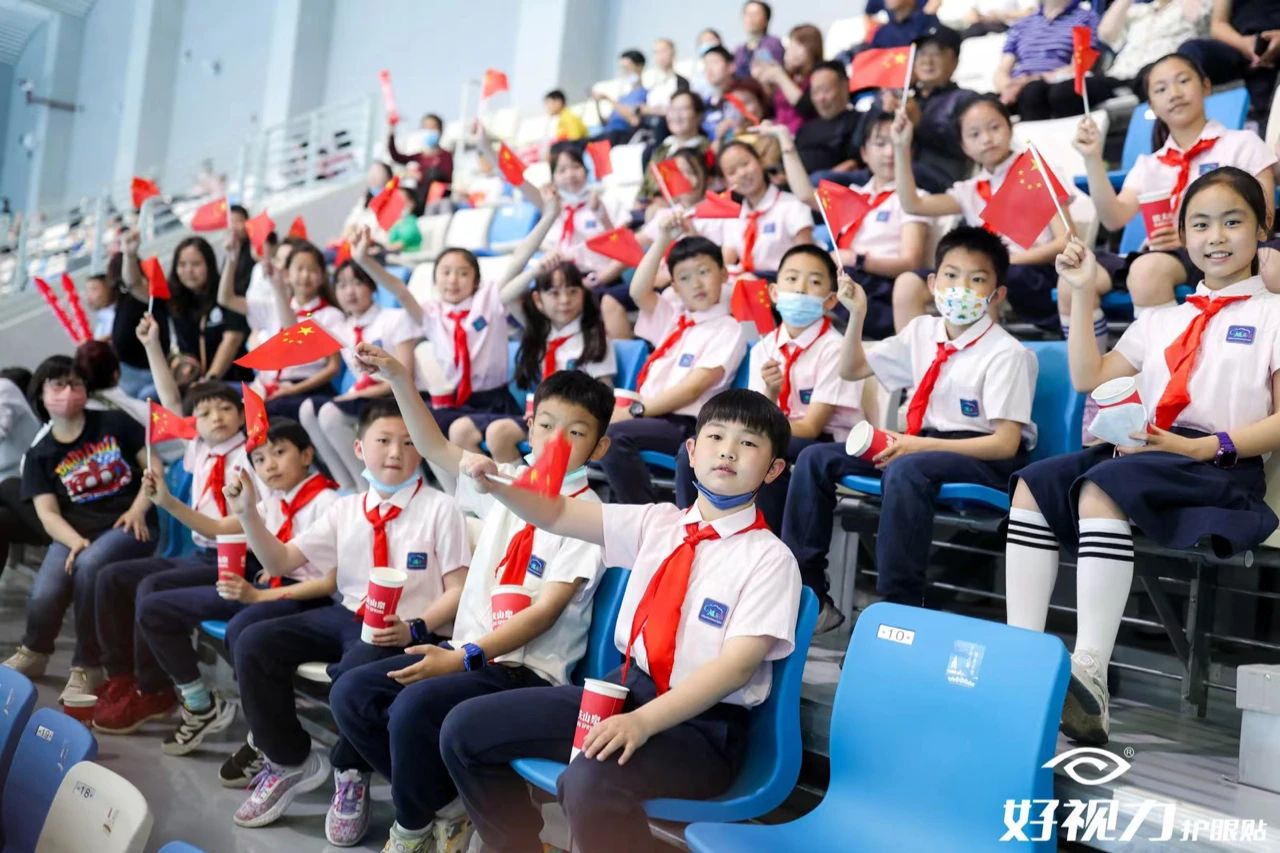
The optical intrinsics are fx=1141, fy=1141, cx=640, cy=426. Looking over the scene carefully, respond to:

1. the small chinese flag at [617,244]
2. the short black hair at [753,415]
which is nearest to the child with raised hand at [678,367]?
the small chinese flag at [617,244]

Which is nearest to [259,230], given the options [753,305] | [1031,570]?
[753,305]

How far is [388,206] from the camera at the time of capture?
215 inches

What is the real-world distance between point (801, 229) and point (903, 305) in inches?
36.3

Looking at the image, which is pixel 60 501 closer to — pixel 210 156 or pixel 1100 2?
pixel 1100 2

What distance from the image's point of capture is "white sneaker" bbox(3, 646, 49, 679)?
4.14m

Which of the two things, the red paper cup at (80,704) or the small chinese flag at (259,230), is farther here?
the small chinese flag at (259,230)

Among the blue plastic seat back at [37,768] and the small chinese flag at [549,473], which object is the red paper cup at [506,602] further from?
A: the blue plastic seat back at [37,768]

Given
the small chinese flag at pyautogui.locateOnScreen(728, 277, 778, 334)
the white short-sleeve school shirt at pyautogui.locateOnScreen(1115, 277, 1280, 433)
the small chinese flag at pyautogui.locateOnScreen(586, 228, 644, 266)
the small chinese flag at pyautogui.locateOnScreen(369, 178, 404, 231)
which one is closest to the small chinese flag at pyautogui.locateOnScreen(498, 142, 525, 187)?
the small chinese flag at pyautogui.locateOnScreen(586, 228, 644, 266)

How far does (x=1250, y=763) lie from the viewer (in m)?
1.87

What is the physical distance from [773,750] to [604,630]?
567 millimetres

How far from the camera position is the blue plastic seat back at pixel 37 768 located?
210 cm

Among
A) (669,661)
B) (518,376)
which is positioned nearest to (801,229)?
(518,376)

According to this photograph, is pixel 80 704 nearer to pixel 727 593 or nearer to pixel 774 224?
pixel 727 593

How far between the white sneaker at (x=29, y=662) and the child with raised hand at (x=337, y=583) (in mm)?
1563
